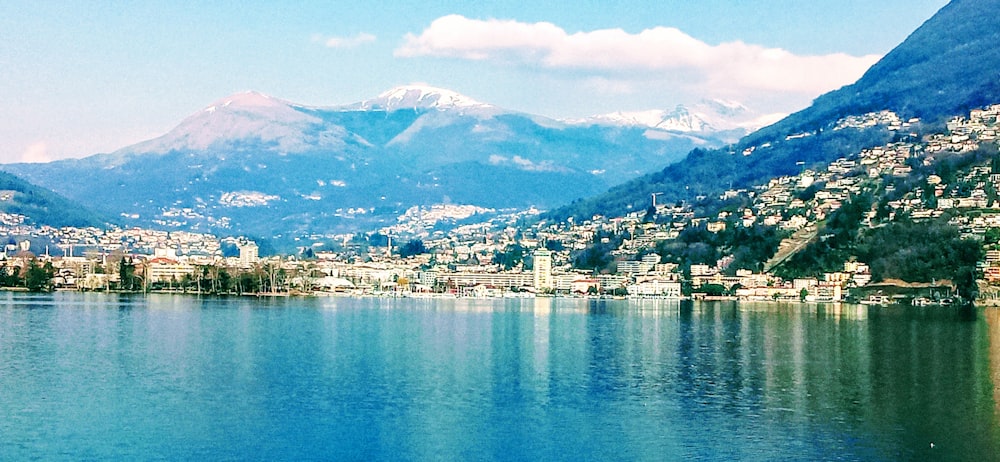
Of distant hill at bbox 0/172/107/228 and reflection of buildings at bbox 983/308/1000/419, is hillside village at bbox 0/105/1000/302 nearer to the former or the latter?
reflection of buildings at bbox 983/308/1000/419

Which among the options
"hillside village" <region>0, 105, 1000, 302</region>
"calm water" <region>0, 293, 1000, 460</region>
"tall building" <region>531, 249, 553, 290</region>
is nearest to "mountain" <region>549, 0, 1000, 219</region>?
"hillside village" <region>0, 105, 1000, 302</region>

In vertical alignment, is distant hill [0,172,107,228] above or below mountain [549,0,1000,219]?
below

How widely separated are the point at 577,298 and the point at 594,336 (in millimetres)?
57876

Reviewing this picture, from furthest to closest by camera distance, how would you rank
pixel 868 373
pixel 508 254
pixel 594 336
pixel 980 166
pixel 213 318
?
pixel 508 254 < pixel 980 166 < pixel 213 318 < pixel 594 336 < pixel 868 373

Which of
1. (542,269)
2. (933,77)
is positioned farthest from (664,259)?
(933,77)

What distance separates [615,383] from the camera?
3400 cm

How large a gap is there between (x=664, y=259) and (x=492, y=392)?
8259 cm

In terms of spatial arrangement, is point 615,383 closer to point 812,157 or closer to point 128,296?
point 128,296

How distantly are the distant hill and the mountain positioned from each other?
7487cm

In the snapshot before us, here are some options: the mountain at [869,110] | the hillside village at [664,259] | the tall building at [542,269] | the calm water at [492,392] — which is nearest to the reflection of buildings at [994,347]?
the calm water at [492,392]

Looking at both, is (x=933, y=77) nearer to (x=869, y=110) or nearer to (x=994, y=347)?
(x=869, y=110)

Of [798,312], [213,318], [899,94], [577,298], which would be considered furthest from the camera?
[899,94]

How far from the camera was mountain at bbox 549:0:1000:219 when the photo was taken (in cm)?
14075

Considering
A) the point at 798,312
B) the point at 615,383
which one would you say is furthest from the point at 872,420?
the point at 798,312
